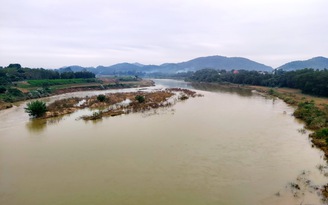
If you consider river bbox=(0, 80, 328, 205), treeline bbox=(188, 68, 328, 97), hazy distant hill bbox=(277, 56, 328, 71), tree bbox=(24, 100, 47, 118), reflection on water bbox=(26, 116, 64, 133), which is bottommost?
reflection on water bbox=(26, 116, 64, 133)

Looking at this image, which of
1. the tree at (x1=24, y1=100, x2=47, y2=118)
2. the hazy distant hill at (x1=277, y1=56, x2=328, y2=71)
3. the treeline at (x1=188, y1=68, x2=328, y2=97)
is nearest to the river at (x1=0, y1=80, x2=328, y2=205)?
the tree at (x1=24, y1=100, x2=47, y2=118)

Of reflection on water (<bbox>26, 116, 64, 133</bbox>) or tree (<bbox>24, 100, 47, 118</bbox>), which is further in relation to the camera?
tree (<bbox>24, 100, 47, 118</bbox>)

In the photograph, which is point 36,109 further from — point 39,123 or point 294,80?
point 294,80

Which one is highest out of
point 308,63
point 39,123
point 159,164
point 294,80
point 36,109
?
point 308,63

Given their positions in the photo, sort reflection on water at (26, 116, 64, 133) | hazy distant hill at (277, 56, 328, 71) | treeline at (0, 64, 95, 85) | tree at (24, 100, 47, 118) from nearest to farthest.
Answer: reflection on water at (26, 116, 64, 133), tree at (24, 100, 47, 118), treeline at (0, 64, 95, 85), hazy distant hill at (277, 56, 328, 71)

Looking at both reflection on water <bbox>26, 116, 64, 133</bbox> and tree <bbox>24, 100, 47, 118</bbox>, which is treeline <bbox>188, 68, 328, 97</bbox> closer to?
reflection on water <bbox>26, 116, 64, 133</bbox>

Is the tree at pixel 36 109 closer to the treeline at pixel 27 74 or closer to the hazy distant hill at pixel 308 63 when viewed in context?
the treeline at pixel 27 74

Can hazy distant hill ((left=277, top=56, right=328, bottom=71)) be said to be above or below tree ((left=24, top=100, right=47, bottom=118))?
above

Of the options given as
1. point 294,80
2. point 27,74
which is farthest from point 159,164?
point 27,74

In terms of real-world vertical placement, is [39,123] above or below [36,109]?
below
